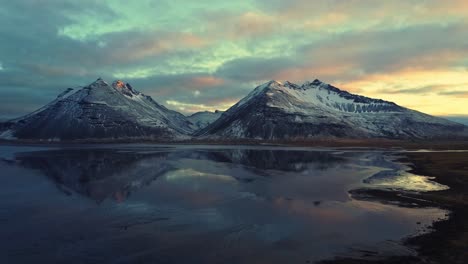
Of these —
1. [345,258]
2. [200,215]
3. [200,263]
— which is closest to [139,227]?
[200,215]

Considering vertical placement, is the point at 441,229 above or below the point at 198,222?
above

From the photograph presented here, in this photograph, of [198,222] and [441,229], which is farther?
[198,222]

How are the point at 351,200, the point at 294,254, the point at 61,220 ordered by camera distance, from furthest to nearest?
1. the point at 351,200
2. the point at 61,220
3. the point at 294,254

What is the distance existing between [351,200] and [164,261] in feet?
95.2

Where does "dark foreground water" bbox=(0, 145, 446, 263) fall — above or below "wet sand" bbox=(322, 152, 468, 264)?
below

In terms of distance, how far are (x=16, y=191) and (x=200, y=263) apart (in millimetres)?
41221

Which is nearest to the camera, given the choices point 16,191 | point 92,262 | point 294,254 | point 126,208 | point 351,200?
point 92,262

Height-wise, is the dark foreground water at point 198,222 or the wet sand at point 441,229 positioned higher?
the wet sand at point 441,229

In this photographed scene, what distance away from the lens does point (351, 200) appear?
46.6m

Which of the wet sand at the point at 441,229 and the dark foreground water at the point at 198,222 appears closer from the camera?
the wet sand at the point at 441,229

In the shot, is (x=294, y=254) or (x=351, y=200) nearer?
(x=294, y=254)

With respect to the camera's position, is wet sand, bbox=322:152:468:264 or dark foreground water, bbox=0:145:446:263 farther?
Answer: dark foreground water, bbox=0:145:446:263

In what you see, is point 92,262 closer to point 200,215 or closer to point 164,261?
point 164,261

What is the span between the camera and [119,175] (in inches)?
2825
